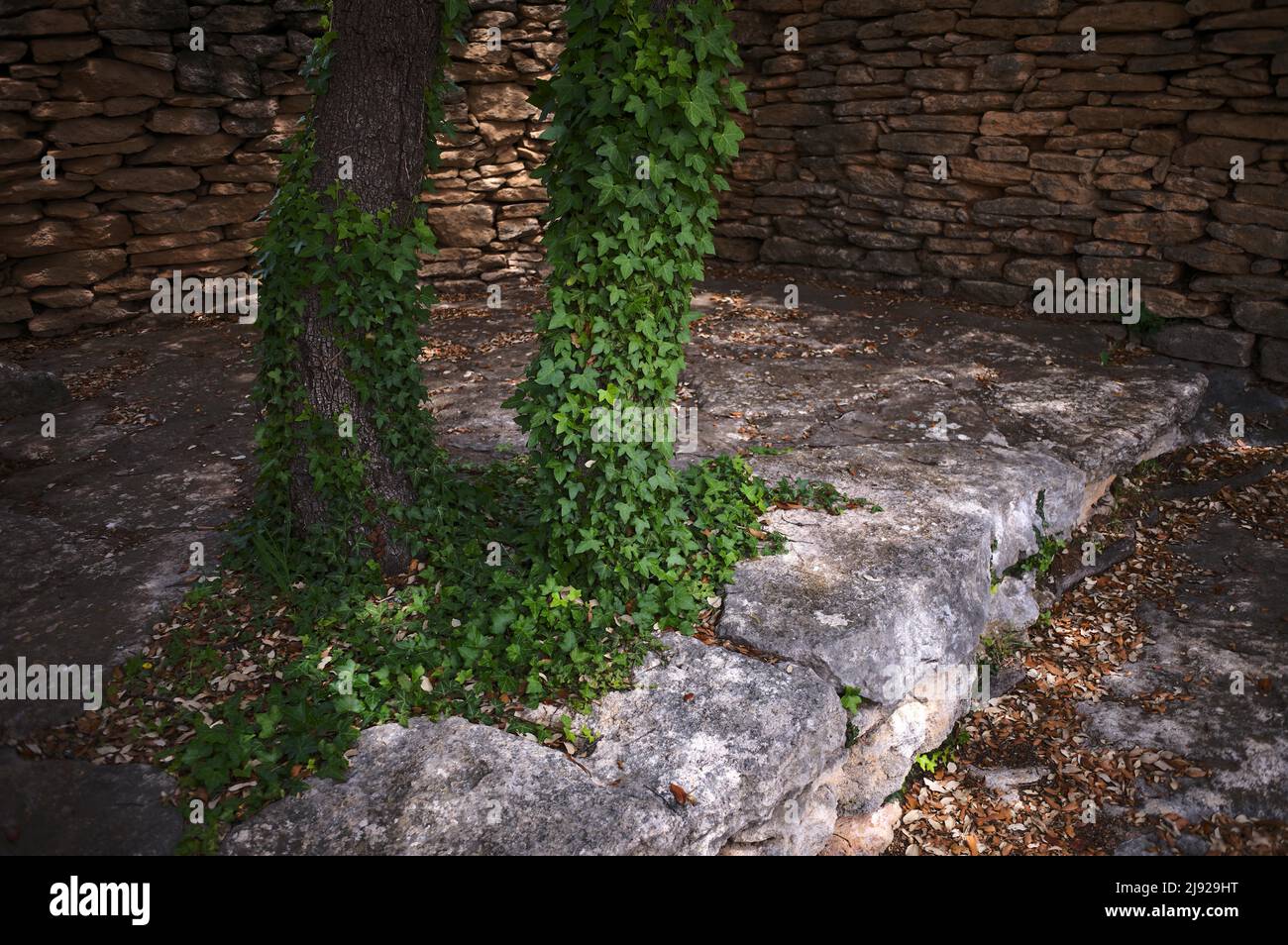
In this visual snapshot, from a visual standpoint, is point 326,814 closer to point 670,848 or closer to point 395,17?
point 670,848

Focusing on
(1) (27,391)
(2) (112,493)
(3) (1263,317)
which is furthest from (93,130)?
(3) (1263,317)

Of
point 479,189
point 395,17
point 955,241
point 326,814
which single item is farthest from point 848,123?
point 326,814

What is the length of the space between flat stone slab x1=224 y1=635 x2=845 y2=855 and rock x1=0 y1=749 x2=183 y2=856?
0.25 meters

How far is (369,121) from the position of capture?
328cm

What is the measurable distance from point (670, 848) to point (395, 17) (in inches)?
109

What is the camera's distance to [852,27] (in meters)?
6.89

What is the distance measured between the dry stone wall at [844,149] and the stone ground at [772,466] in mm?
427

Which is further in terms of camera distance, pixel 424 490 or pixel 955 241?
pixel 955 241

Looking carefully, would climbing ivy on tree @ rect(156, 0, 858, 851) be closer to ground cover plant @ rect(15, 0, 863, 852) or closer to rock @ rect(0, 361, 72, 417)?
ground cover plant @ rect(15, 0, 863, 852)

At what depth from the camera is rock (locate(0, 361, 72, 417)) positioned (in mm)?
5113

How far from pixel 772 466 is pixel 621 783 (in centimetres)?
204

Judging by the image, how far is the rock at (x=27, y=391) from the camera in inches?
201

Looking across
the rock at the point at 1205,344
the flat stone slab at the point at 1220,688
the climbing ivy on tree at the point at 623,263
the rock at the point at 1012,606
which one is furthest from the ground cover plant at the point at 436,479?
the rock at the point at 1205,344

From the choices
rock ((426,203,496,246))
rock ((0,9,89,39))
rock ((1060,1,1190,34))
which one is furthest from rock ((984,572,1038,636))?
rock ((0,9,89,39))
